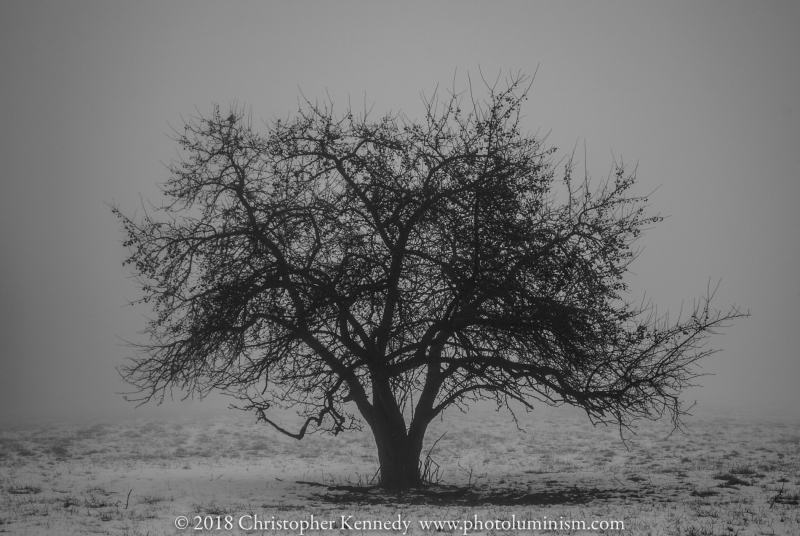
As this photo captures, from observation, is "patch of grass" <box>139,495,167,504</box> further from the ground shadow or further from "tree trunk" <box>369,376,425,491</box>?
"tree trunk" <box>369,376,425,491</box>

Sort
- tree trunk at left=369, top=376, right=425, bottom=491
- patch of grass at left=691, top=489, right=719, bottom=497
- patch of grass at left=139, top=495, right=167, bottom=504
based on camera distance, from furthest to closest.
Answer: tree trunk at left=369, top=376, right=425, bottom=491, patch of grass at left=691, top=489, right=719, bottom=497, patch of grass at left=139, top=495, right=167, bottom=504

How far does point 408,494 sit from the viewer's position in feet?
41.6

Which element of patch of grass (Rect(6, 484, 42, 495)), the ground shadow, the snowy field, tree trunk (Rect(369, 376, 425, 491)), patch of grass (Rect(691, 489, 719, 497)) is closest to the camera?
the snowy field

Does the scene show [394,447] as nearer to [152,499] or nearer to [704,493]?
[152,499]

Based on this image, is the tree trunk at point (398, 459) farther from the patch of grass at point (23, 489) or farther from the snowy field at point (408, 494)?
the patch of grass at point (23, 489)

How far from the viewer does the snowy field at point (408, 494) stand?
9.38 m

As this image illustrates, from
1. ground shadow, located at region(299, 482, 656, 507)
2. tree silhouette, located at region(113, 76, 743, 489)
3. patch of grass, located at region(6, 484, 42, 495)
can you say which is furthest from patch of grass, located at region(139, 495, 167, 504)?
ground shadow, located at region(299, 482, 656, 507)

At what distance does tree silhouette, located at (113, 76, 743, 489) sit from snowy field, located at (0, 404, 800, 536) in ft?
5.55

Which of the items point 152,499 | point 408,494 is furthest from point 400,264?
point 152,499

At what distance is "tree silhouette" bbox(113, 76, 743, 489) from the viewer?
455 inches

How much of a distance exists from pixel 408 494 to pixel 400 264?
4519mm

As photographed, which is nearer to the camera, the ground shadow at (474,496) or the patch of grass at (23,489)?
the ground shadow at (474,496)

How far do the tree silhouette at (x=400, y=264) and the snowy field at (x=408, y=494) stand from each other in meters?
1.69

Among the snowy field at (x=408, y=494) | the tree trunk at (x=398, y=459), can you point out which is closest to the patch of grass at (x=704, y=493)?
the snowy field at (x=408, y=494)
